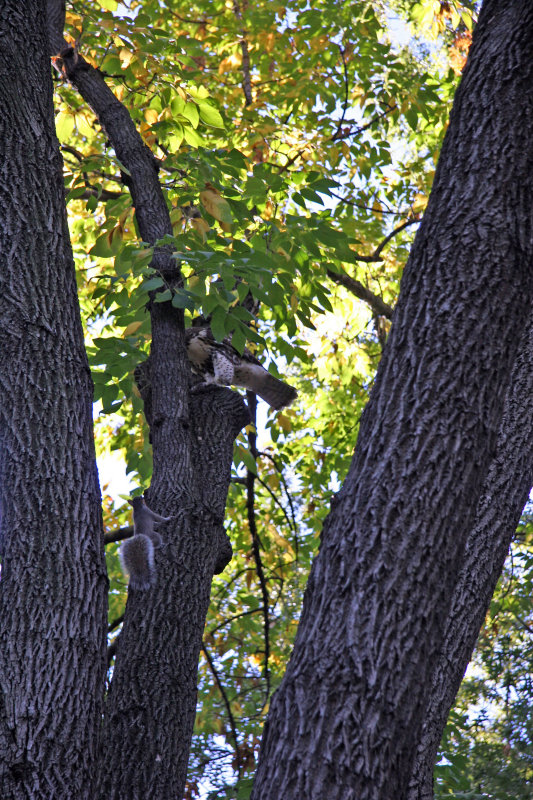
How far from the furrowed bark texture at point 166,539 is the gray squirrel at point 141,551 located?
3 centimetres

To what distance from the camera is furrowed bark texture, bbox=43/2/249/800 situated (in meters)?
2.13

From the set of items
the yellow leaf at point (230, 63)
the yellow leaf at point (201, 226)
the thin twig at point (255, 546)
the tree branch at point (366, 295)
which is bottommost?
the thin twig at point (255, 546)

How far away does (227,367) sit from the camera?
3576 millimetres

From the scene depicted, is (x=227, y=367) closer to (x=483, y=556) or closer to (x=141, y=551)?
(x=141, y=551)

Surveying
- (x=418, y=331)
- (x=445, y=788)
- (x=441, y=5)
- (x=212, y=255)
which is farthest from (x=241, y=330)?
(x=441, y=5)

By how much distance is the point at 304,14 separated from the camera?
5.69 m

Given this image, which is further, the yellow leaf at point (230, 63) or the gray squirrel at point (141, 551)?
the yellow leaf at point (230, 63)

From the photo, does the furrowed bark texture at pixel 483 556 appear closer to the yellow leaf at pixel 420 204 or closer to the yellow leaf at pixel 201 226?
the yellow leaf at pixel 201 226

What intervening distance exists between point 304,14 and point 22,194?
14.3ft

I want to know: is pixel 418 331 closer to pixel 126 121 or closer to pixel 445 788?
pixel 126 121

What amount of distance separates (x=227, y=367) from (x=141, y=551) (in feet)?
4.39

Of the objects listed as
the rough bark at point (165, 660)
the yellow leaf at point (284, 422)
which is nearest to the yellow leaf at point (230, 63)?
the yellow leaf at point (284, 422)

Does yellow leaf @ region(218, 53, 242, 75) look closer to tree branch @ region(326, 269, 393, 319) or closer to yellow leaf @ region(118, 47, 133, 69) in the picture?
tree branch @ region(326, 269, 393, 319)

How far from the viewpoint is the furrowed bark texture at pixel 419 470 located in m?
1.44
